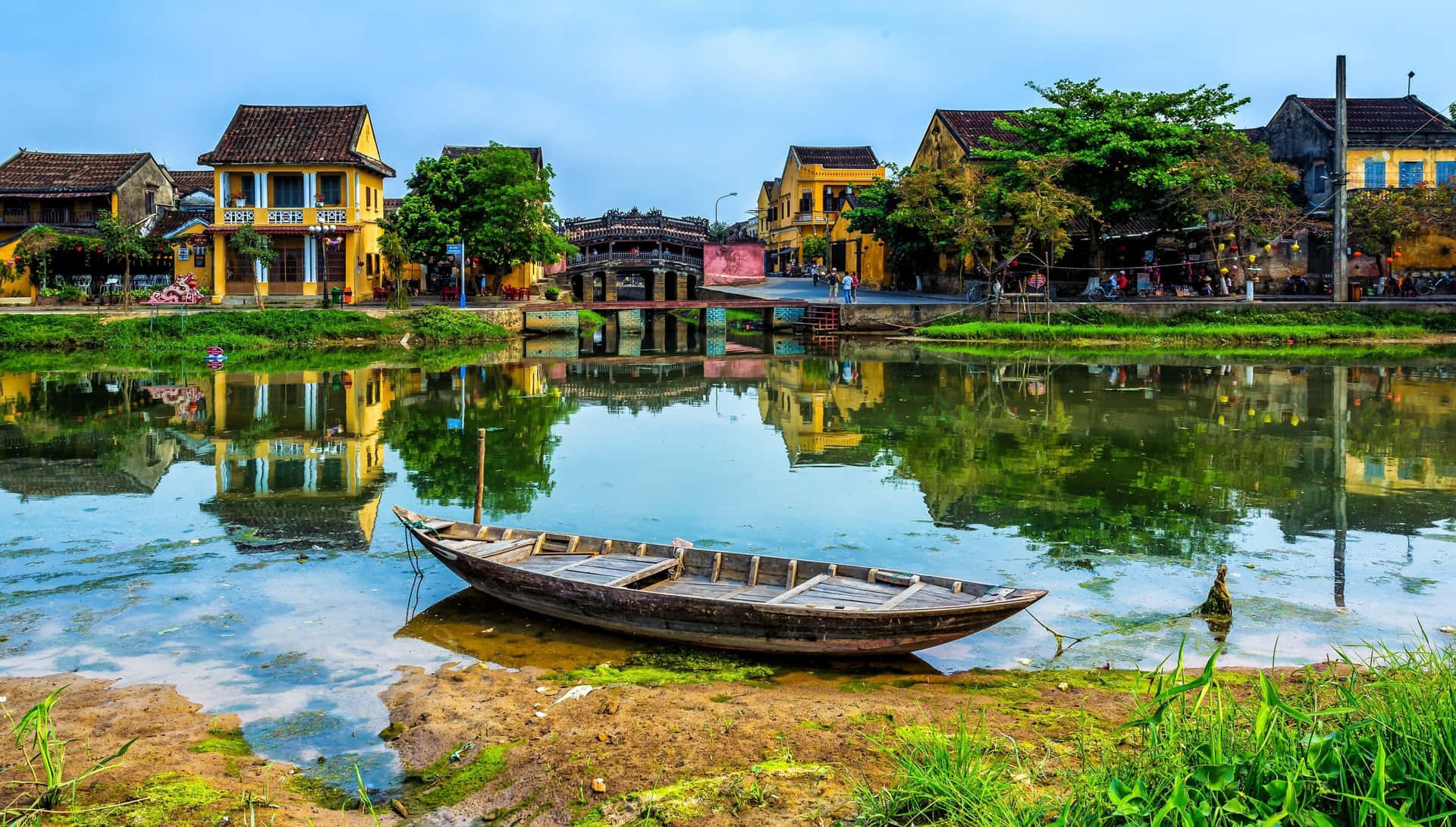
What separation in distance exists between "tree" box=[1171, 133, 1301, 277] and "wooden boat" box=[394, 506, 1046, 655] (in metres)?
27.4

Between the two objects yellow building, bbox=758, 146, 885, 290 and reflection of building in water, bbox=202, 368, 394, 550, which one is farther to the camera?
yellow building, bbox=758, 146, 885, 290

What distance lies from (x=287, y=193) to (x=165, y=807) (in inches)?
1416

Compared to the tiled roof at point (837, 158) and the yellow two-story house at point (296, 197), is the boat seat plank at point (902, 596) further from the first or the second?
the tiled roof at point (837, 158)

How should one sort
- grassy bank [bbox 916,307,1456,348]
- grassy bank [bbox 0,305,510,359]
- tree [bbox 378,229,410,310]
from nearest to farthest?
1. grassy bank [bbox 0,305,510,359]
2. grassy bank [bbox 916,307,1456,348]
3. tree [bbox 378,229,410,310]

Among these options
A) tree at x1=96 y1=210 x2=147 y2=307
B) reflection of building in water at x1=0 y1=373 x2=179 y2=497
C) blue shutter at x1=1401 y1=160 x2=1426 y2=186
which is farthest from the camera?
blue shutter at x1=1401 y1=160 x2=1426 y2=186

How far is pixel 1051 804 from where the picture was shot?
4.39 m

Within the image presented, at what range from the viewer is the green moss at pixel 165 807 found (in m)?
4.96

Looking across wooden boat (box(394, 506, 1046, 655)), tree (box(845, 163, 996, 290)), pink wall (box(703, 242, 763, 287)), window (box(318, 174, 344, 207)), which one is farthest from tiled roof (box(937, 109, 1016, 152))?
wooden boat (box(394, 506, 1046, 655))

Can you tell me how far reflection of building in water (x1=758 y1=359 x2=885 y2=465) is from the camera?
16.0m

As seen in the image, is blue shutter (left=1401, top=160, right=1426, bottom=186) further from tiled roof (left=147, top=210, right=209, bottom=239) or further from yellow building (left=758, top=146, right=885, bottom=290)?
tiled roof (left=147, top=210, right=209, bottom=239)

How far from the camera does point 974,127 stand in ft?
142

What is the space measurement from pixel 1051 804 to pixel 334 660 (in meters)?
5.14

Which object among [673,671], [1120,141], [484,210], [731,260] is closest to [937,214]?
[1120,141]

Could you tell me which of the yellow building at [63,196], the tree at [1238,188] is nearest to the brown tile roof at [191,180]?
the yellow building at [63,196]
